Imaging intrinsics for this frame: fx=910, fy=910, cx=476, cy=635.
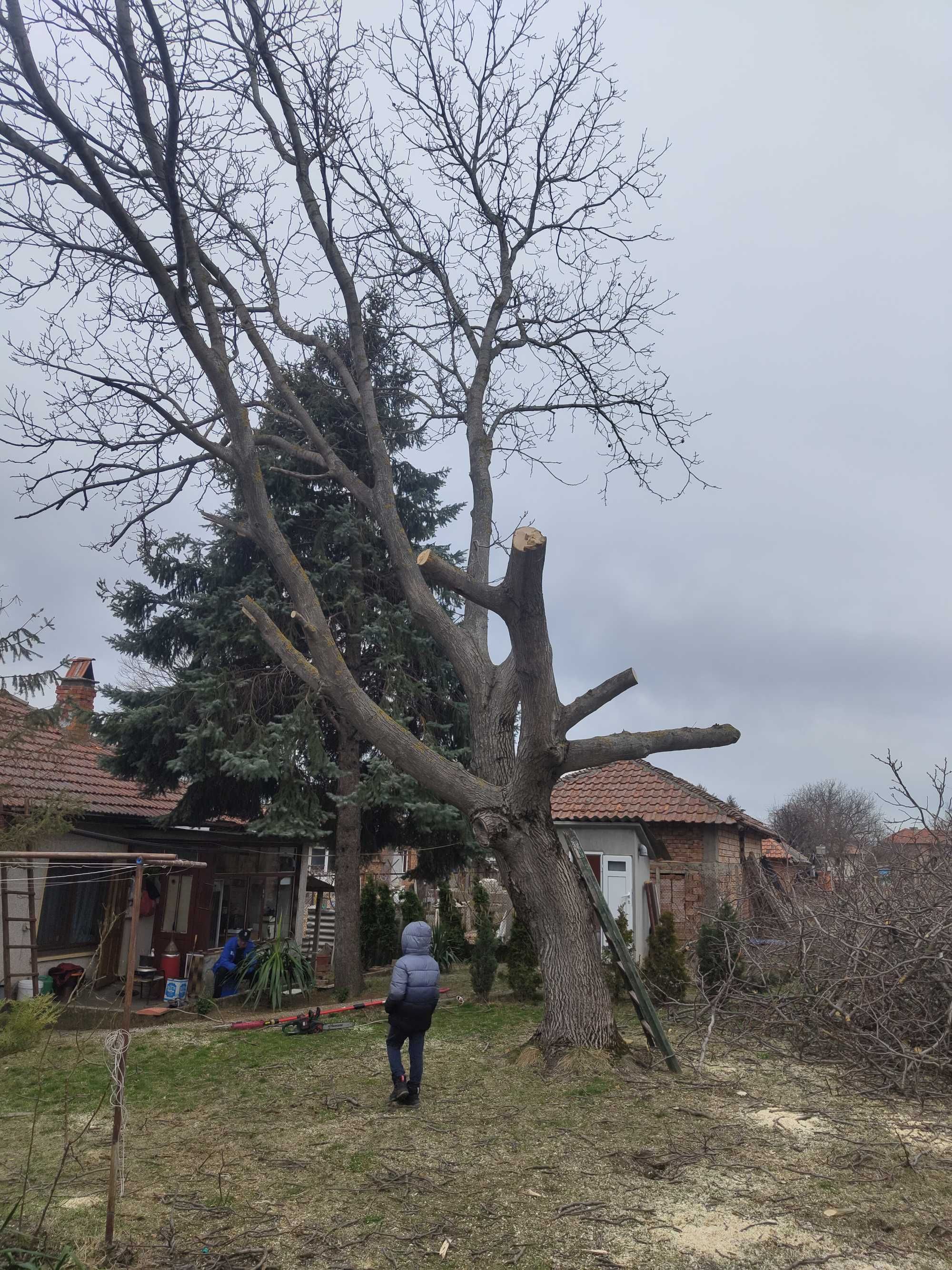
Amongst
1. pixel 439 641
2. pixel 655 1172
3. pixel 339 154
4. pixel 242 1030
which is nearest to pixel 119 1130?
pixel 655 1172

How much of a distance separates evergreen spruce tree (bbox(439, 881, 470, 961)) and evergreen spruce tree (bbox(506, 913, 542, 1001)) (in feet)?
11.1

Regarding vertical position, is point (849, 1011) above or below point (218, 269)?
below

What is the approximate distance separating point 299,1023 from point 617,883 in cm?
731

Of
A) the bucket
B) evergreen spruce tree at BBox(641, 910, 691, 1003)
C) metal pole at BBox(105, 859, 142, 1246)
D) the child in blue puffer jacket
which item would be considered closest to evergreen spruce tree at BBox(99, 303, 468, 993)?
the bucket

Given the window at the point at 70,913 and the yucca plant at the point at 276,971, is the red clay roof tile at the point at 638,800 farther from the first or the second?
the window at the point at 70,913

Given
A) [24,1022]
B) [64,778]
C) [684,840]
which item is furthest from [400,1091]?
[684,840]

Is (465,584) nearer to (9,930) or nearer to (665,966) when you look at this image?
(665,966)

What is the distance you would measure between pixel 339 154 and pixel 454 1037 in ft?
33.1

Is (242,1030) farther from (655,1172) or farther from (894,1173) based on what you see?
(894,1173)

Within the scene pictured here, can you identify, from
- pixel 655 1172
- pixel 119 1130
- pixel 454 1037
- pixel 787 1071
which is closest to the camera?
pixel 119 1130

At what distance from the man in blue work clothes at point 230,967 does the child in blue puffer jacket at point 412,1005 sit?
21.4 ft

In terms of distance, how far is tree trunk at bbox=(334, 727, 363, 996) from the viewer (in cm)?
1396

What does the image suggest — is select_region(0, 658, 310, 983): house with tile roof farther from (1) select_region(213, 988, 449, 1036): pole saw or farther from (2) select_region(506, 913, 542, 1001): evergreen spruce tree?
(2) select_region(506, 913, 542, 1001): evergreen spruce tree

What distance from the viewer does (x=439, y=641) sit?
9617mm
